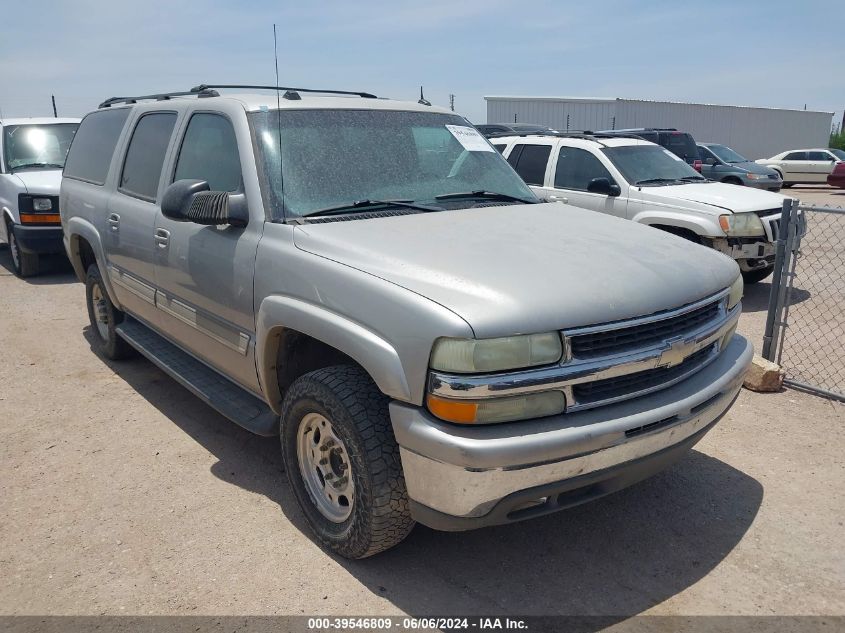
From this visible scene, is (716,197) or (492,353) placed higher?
(492,353)

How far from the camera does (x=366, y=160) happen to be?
3.70 m

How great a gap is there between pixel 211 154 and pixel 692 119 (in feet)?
111

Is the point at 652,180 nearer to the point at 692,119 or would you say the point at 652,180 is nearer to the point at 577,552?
the point at 577,552

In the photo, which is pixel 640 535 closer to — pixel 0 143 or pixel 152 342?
pixel 152 342

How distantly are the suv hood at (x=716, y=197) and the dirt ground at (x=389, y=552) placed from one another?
3.34m

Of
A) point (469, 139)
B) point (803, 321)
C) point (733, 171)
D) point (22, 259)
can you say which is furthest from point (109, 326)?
point (733, 171)

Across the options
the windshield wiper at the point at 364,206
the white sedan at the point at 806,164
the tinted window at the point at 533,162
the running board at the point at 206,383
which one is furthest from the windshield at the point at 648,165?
the white sedan at the point at 806,164

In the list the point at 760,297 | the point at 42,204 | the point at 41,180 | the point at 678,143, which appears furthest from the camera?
the point at 678,143

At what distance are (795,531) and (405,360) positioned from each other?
217cm

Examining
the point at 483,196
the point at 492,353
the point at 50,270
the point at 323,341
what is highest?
the point at 483,196

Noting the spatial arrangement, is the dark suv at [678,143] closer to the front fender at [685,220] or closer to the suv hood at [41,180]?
the front fender at [685,220]

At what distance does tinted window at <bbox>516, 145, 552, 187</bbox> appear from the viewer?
871cm

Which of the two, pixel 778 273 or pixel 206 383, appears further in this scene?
pixel 778 273

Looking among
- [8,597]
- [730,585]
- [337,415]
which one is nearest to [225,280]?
[337,415]
